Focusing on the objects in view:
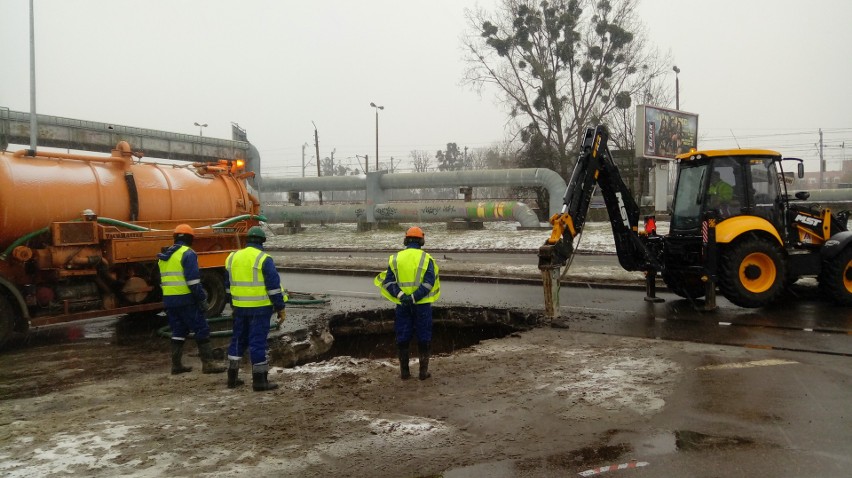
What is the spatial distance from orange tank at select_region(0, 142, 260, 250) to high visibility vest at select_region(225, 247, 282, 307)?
4131mm

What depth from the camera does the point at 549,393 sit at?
6082 millimetres

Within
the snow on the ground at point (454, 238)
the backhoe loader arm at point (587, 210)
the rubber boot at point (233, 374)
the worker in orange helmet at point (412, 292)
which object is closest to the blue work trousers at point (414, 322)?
the worker in orange helmet at point (412, 292)

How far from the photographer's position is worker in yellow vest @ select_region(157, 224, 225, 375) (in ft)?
23.8

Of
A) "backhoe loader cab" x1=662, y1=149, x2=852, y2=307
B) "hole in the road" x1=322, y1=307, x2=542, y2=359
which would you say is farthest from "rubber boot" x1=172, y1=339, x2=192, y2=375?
"backhoe loader cab" x1=662, y1=149, x2=852, y2=307

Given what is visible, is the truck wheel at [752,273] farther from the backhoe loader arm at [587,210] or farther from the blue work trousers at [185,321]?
the blue work trousers at [185,321]

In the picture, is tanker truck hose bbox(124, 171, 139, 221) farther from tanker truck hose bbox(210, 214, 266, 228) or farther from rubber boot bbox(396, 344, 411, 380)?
rubber boot bbox(396, 344, 411, 380)

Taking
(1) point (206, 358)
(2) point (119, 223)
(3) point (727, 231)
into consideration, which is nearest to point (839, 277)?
(3) point (727, 231)

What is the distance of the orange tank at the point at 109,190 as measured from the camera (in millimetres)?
8680

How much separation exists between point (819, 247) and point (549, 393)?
22.3 feet

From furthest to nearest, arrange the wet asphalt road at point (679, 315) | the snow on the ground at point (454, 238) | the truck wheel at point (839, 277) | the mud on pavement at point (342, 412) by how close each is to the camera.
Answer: the snow on the ground at point (454, 238) → the truck wheel at point (839, 277) → the wet asphalt road at point (679, 315) → the mud on pavement at point (342, 412)

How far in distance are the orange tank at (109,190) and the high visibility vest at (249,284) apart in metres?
4.13

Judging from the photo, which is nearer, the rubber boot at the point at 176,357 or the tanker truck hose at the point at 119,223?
the rubber boot at the point at 176,357

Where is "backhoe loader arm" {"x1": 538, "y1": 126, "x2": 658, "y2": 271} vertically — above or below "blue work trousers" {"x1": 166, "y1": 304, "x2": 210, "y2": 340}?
above

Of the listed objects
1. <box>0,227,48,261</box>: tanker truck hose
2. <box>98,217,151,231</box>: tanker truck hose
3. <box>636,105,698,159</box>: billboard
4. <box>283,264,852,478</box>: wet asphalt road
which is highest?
<box>636,105,698,159</box>: billboard
